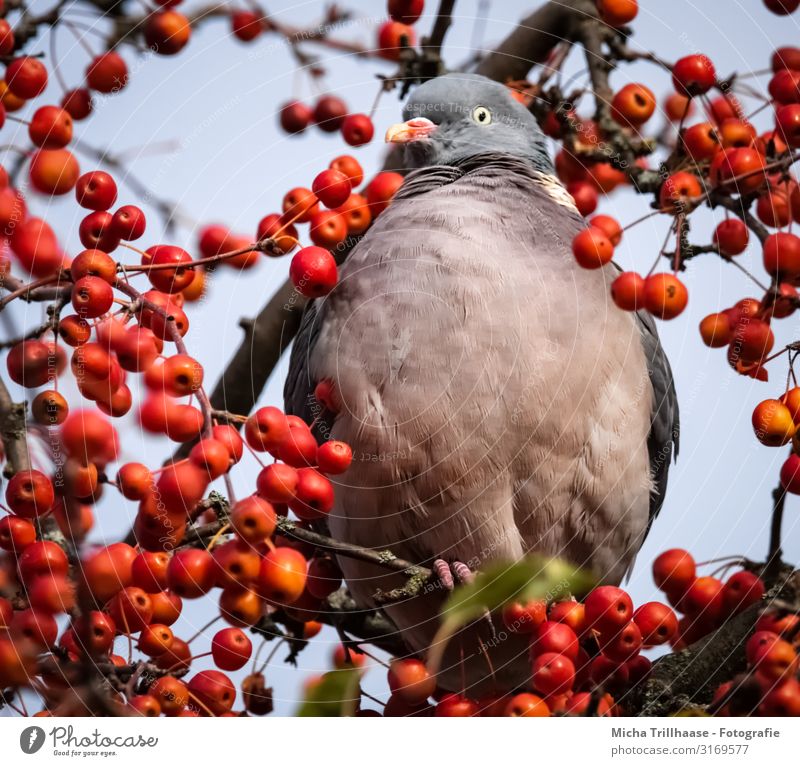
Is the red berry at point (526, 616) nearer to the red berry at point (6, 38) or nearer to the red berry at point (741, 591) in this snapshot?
the red berry at point (741, 591)

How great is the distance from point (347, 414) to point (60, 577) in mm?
904

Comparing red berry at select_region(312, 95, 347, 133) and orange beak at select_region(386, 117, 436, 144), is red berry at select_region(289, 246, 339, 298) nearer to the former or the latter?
red berry at select_region(312, 95, 347, 133)

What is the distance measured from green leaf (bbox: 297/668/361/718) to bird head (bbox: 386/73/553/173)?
142cm

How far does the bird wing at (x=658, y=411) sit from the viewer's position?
2.81 meters

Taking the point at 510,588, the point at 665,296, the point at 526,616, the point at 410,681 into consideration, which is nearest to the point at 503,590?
the point at 510,588

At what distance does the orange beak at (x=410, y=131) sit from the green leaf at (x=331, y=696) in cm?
138

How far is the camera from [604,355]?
8.25ft

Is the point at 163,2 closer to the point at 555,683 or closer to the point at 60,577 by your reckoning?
the point at 60,577

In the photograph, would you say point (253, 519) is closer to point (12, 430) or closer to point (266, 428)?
point (266, 428)

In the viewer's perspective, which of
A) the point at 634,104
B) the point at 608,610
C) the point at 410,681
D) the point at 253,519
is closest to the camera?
the point at 253,519

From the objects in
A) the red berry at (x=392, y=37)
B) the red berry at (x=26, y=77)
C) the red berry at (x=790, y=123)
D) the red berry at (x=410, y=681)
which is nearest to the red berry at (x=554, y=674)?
the red berry at (x=410, y=681)

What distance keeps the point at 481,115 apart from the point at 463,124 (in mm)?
57

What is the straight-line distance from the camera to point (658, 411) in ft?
9.25
